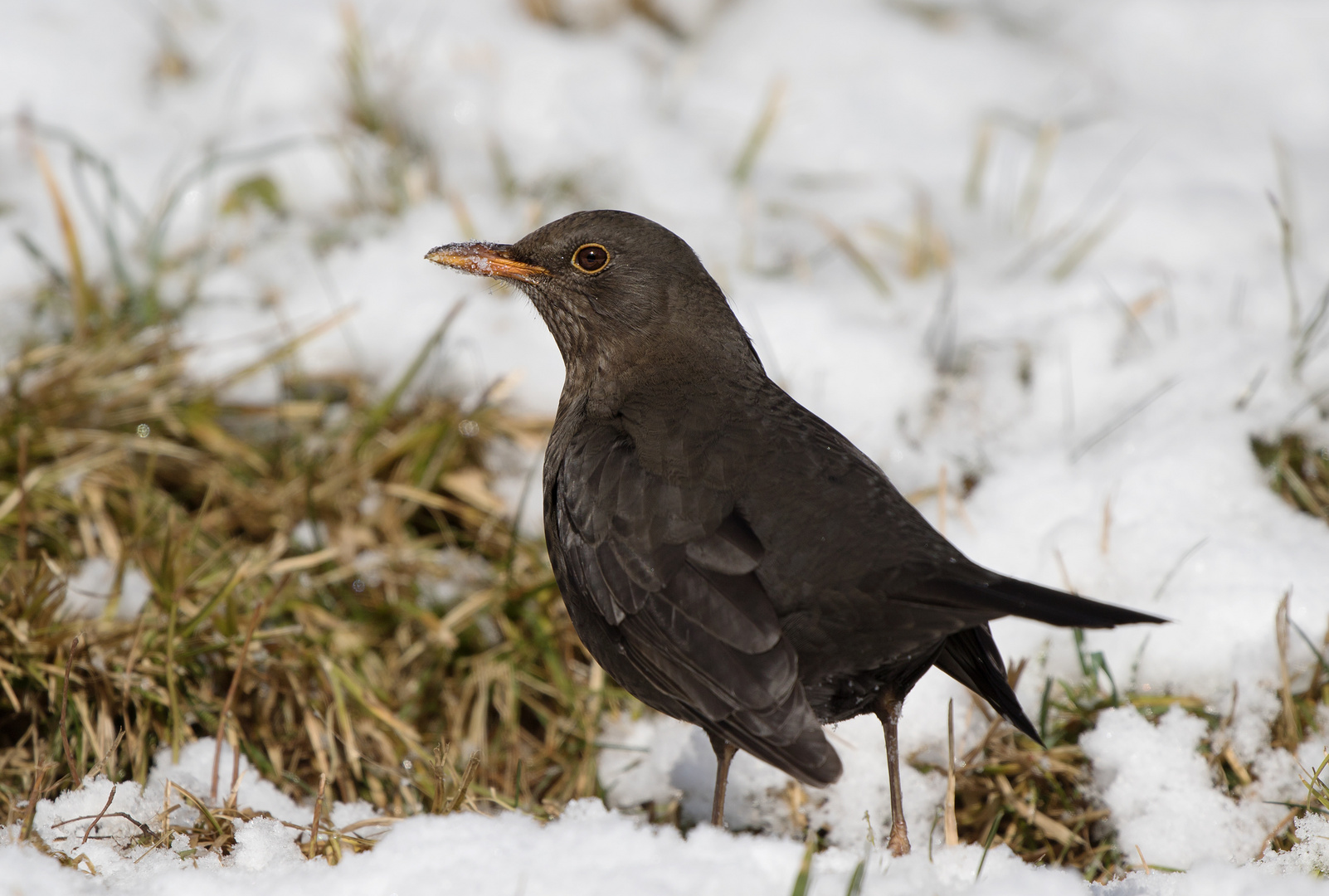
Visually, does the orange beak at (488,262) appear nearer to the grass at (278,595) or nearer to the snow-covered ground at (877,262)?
the grass at (278,595)

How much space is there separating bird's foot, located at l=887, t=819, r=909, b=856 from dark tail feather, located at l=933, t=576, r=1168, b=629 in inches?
28.9

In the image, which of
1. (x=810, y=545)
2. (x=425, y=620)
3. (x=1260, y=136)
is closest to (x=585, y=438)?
(x=810, y=545)

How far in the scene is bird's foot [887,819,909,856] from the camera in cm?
307

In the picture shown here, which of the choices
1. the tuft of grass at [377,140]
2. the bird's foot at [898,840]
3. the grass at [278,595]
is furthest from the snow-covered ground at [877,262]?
the grass at [278,595]

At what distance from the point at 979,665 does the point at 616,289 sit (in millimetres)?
1552

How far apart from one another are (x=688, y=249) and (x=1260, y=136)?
4517mm

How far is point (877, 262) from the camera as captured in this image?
6094mm

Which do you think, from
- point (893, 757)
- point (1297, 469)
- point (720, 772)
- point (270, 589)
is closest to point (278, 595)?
point (270, 589)

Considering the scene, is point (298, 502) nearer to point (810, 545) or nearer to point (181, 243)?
point (181, 243)

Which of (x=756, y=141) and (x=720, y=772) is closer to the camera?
(x=720, y=772)

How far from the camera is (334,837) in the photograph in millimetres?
2943

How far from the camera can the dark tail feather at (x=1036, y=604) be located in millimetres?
2479

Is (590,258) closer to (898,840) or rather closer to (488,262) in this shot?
(488,262)

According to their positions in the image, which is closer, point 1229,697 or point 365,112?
point 1229,697
